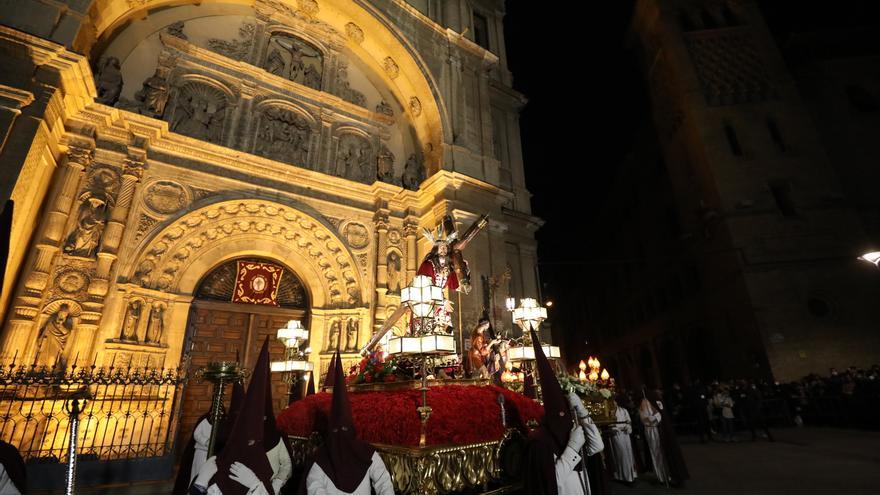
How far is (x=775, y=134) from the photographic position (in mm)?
17562

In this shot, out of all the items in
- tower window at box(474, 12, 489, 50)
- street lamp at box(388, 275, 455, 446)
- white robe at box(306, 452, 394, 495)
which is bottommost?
white robe at box(306, 452, 394, 495)

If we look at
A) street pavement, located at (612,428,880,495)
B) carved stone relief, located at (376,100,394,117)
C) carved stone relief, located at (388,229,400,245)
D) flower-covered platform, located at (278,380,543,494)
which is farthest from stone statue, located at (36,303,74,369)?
street pavement, located at (612,428,880,495)

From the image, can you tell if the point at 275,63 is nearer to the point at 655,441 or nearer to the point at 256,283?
the point at 256,283

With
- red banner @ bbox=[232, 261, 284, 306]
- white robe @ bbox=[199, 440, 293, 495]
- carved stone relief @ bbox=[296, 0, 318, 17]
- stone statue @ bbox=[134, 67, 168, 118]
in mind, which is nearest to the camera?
white robe @ bbox=[199, 440, 293, 495]

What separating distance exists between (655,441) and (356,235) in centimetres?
824

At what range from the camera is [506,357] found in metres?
7.36

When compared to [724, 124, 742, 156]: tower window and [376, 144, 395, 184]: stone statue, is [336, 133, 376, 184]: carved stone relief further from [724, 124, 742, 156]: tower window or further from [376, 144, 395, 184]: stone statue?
[724, 124, 742, 156]: tower window

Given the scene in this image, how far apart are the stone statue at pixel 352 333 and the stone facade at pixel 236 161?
6 cm

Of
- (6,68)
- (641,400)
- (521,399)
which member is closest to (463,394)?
(521,399)

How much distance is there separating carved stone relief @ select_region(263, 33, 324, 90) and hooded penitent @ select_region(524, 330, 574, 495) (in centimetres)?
1112

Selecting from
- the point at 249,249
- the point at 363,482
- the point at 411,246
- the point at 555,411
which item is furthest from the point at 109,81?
the point at 555,411

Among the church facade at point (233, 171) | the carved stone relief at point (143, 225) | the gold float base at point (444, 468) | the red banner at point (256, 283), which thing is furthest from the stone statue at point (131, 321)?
the gold float base at point (444, 468)

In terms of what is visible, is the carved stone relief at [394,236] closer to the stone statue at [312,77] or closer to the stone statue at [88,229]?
the stone statue at [312,77]

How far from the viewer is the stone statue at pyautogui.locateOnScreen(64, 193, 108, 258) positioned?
733 centimetres
